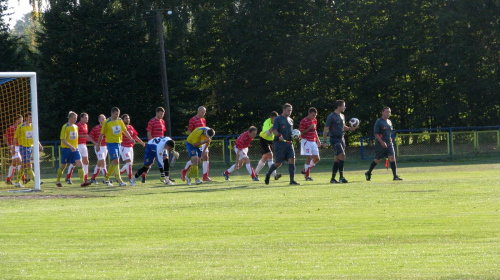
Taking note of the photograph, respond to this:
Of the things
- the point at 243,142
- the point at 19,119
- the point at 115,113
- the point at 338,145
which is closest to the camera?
the point at 338,145

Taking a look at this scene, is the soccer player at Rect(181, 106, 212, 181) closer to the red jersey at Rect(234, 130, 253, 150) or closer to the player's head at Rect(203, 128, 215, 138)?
the red jersey at Rect(234, 130, 253, 150)

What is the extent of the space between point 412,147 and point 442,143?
1.39 metres

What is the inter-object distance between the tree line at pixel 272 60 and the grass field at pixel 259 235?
106 feet

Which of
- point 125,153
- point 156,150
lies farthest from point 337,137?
point 125,153

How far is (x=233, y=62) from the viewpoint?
177 ft

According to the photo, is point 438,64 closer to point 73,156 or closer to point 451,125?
point 451,125

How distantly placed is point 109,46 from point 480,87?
22127mm

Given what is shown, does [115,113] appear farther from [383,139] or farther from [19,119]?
[383,139]

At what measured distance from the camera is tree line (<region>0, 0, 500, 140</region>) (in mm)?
48062

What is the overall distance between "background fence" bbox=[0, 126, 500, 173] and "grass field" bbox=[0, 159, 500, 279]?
69.4ft

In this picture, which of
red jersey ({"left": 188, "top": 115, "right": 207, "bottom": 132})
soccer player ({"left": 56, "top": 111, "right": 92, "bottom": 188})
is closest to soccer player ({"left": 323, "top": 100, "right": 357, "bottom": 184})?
red jersey ({"left": 188, "top": 115, "right": 207, "bottom": 132})

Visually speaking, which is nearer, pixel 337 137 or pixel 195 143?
pixel 337 137

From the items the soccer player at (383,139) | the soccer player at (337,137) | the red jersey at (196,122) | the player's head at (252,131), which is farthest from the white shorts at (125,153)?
the soccer player at (383,139)

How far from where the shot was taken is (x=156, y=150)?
21.4m
